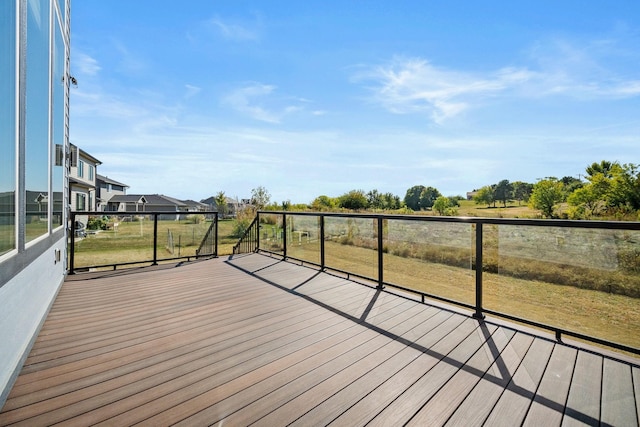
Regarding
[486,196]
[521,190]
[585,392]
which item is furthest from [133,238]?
[486,196]

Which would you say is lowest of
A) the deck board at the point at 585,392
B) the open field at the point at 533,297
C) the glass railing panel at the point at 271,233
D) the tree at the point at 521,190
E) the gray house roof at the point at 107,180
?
the deck board at the point at 585,392

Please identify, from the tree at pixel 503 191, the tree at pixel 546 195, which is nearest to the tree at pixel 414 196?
the tree at pixel 503 191

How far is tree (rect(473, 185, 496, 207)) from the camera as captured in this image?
32509mm

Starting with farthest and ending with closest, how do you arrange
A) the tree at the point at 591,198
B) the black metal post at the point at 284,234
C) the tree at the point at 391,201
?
the tree at the point at 391,201, the tree at the point at 591,198, the black metal post at the point at 284,234

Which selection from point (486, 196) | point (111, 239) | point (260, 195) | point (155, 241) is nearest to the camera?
point (111, 239)

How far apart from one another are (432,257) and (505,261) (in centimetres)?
71

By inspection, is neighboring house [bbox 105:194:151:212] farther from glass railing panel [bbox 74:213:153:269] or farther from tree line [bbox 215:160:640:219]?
glass railing panel [bbox 74:213:153:269]

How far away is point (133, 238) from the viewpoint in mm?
4801

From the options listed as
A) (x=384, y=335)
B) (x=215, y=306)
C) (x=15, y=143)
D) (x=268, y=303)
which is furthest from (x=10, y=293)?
(x=384, y=335)

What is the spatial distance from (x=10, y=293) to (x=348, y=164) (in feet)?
96.5

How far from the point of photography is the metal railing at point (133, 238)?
4305 mm

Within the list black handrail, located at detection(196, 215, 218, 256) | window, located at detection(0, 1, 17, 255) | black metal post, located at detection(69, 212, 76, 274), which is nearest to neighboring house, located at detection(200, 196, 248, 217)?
black handrail, located at detection(196, 215, 218, 256)

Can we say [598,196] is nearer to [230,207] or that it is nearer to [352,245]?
[352,245]

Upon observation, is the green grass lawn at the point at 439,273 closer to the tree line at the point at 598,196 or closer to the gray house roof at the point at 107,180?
the tree line at the point at 598,196
